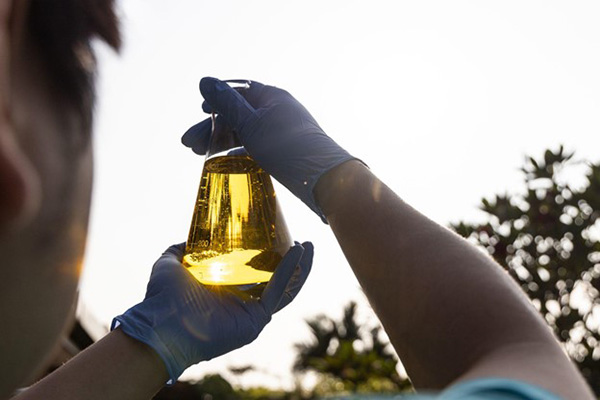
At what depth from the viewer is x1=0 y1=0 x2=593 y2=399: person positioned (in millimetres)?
515

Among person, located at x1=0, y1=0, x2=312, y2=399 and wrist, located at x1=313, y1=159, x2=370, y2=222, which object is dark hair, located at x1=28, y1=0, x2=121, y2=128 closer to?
person, located at x1=0, y1=0, x2=312, y2=399

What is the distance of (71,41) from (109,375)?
127 centimetres

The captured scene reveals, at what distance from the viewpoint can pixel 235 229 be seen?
1751 mm

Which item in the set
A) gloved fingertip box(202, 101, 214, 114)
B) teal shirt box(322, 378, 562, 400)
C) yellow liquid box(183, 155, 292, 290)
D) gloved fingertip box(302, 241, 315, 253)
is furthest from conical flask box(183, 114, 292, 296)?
teal shirt box(322, 378, 562, 400)

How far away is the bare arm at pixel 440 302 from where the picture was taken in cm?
86

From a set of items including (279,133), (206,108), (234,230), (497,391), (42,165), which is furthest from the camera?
(206,108)

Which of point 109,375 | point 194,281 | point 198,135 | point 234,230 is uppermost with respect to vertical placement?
point 198,135

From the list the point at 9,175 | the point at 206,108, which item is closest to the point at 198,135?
the point at 206,108

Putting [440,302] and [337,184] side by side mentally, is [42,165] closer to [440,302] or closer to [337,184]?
[440,302]

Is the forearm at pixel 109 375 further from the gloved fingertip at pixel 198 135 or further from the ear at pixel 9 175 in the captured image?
the ear at pixel 9 175

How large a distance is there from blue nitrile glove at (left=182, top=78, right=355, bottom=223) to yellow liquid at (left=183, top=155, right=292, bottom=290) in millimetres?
91

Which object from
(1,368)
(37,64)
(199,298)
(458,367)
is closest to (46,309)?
(1,368)

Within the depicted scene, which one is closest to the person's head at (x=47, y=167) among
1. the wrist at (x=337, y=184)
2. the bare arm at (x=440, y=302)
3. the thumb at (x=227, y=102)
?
the bare arm at (x=440, y=302)

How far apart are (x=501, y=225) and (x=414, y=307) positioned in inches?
204
